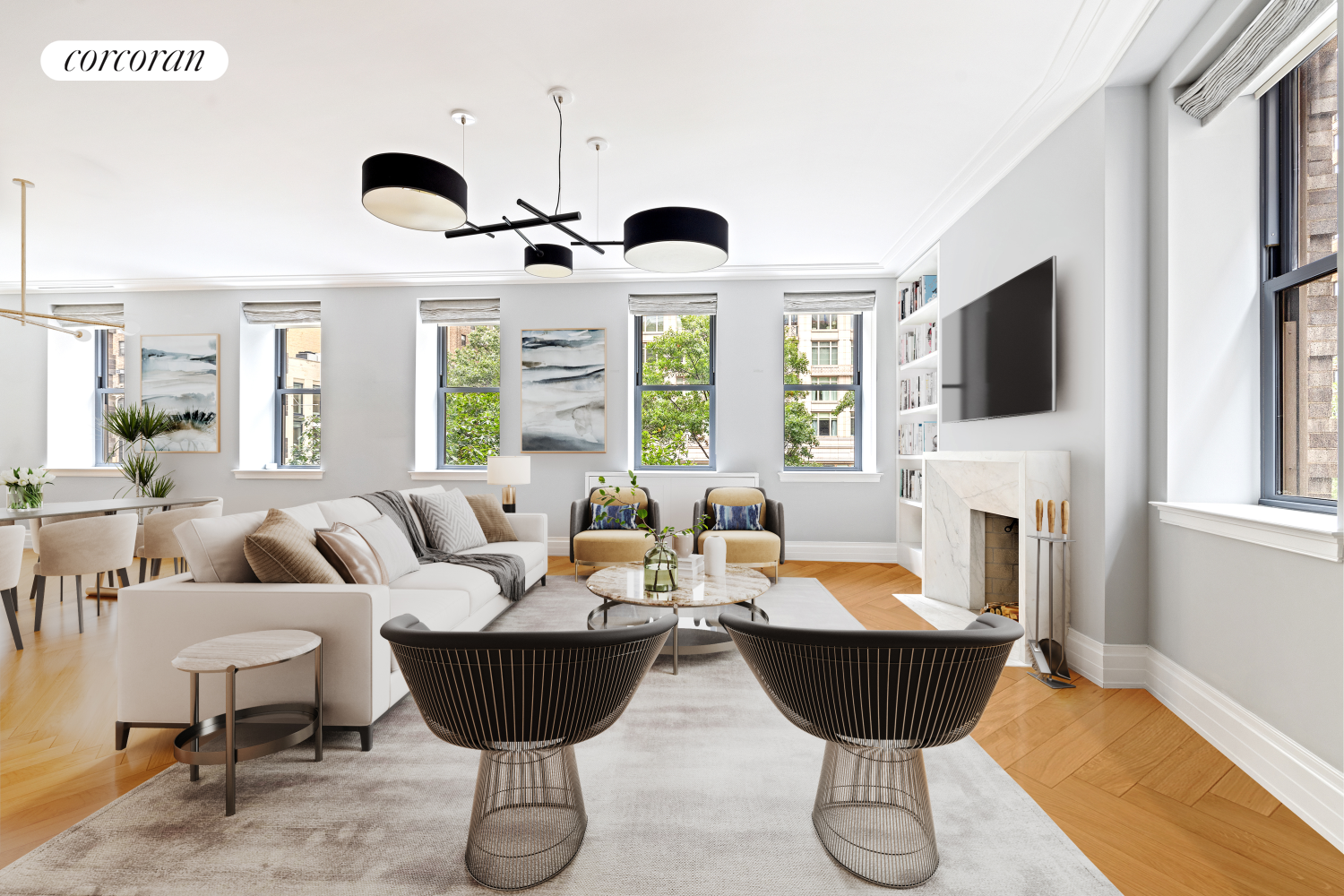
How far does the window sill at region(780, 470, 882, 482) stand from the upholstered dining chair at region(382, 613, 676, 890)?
4447 mm

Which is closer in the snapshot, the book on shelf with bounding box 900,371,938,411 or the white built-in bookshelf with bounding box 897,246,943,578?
the white built-in bookshelf with bounding box 897,246,943,578

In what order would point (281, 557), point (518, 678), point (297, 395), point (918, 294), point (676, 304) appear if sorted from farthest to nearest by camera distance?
point (297, 395) < point (676, 304) < point (918, 294) < point (281, 557) < point (518, 678)

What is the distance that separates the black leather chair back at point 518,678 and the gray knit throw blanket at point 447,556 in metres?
2.07

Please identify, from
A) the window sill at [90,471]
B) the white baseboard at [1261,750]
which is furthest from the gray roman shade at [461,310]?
the white baseboard at [1261,750]

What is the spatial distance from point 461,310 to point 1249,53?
5875 mm

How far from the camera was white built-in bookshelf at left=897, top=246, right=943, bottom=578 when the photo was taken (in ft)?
16.9

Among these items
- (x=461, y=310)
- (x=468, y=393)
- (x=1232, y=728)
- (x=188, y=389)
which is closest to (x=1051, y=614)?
(x=1232, y=728)

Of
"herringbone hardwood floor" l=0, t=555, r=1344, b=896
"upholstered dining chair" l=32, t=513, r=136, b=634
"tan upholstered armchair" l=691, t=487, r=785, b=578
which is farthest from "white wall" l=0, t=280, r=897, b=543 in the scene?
"herringbone hardwood floor" l=0, t=555, r=1344, b=896

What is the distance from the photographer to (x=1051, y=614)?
9.79 ft

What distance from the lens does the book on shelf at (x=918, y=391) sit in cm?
529

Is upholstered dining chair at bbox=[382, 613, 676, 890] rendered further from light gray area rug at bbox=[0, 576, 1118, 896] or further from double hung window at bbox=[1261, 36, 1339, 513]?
double hung window at bbox=[1261, 36, 1339, 513]

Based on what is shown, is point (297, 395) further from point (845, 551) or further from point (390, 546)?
point (845, 551)

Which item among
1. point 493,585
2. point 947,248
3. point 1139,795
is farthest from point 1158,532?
point 493,585

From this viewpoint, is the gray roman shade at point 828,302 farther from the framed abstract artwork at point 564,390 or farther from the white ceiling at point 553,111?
the framed abstract artwork at point 564,390
